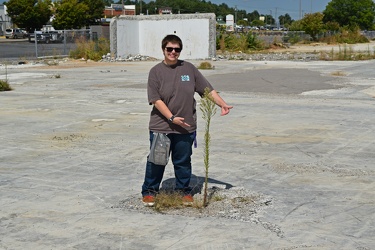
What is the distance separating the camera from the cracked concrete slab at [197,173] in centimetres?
582

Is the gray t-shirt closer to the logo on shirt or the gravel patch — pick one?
the logo on shirt

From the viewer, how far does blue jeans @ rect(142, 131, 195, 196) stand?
6617 mm

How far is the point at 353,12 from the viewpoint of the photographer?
348 ft

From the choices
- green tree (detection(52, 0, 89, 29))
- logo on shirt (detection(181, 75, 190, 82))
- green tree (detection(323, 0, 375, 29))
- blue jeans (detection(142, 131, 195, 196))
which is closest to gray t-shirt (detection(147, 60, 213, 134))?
logo on shirt (detection(181, 75, 190, 82))

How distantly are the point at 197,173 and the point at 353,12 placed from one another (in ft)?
339

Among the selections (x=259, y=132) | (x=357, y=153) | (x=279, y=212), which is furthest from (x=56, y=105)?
(x=279, y=212)

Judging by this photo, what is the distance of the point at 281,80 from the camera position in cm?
2208

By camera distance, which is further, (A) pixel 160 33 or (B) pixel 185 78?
(A) pixel 160 33

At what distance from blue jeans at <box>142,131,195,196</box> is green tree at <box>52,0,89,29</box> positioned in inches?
2871

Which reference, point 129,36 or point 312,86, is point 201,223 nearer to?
point 312,86

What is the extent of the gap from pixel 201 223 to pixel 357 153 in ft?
13.7

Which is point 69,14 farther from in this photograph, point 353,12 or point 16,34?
point 353,12

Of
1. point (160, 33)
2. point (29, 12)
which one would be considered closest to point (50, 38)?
point (160, 33)

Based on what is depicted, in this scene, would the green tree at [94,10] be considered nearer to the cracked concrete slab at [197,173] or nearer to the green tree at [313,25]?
the green tree at [313,25]
